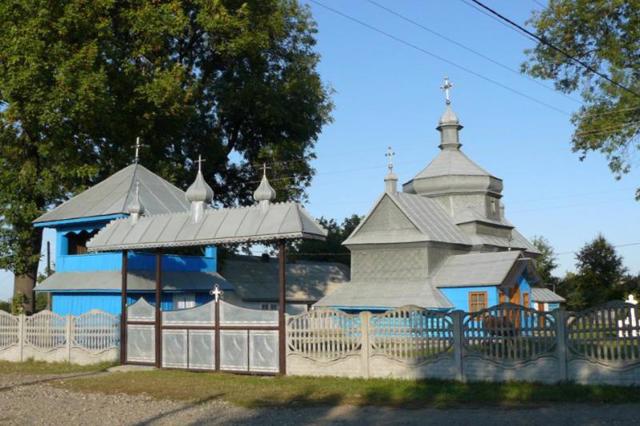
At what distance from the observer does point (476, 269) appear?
97.3 feet

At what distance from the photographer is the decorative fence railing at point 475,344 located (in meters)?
14.4

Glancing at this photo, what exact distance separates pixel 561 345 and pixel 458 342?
205cm

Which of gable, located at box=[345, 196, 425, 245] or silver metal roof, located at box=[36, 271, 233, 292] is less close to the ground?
gable, located at box=[345, 196, 425, 245]

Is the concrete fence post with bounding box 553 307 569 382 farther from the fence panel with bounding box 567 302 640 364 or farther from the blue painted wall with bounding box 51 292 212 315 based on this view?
the blue painted wall with bounding box 51 292 212 315

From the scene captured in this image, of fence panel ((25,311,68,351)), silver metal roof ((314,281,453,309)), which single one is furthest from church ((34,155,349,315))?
silver metal roof ((314,281,453,309))

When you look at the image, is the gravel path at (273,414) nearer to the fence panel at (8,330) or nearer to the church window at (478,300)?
the fence panel at (8,330)

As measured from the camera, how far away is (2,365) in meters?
22.0

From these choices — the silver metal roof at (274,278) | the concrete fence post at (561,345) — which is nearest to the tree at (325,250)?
the silver metal roof at (274,278)

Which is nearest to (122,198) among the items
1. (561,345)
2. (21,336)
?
(21,336)

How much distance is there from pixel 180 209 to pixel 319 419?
1471cm

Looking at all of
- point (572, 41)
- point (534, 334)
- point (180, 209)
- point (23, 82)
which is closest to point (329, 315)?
point (534, 334)

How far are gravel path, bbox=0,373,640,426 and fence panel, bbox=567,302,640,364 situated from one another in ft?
6.27

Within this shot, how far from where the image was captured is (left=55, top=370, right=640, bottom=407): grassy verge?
13.5 m

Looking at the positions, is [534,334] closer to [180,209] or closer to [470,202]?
[180,209]
